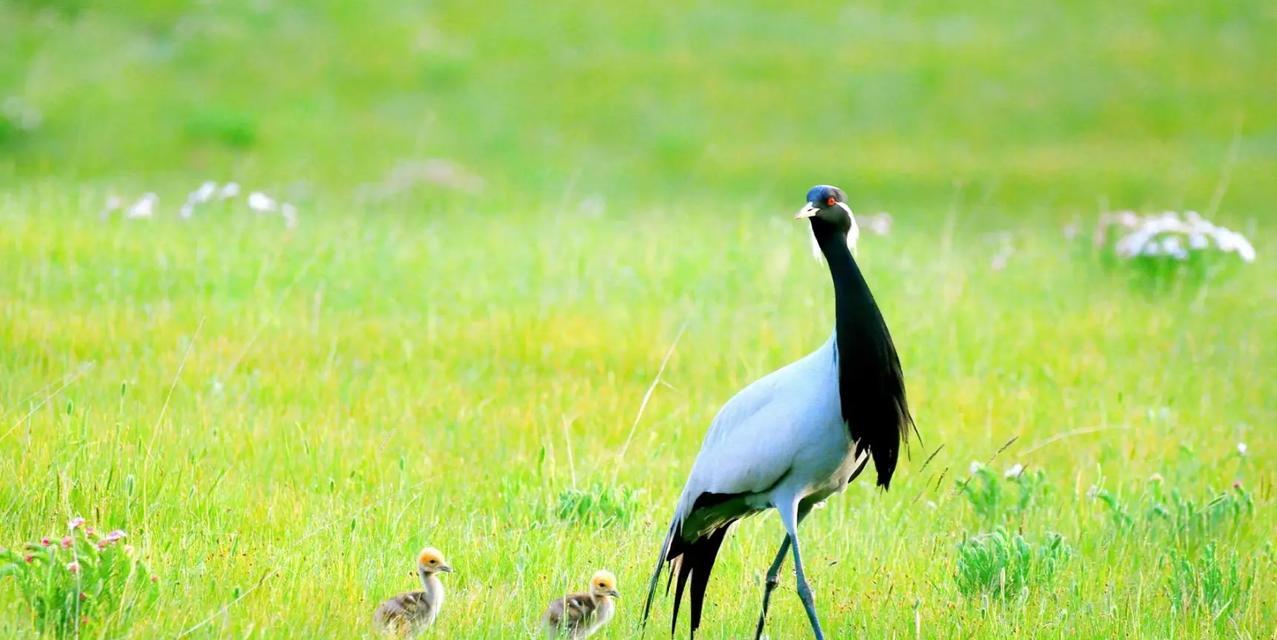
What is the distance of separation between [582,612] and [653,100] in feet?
55.7

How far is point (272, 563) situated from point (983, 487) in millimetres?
2969

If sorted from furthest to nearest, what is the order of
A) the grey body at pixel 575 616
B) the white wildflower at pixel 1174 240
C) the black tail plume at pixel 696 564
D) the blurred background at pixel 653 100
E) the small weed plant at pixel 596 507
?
1. the blurred background at pixel 653 100
2. the white wildflower at pixel 1174 240
3. the small weed plant at pixel 596 507
4. the black tail plume at pixel 696 564
5. the grey body at pixel 575 616

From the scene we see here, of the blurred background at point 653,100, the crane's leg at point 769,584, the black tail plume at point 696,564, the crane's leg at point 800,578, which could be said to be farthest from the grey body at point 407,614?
the blurred background at point 653,100

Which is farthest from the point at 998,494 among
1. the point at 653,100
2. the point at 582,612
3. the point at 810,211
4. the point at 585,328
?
the point at 653,100

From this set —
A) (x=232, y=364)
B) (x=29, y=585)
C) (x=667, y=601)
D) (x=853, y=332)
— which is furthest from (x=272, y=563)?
(x=232, y=364)

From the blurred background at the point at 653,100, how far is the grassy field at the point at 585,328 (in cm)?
9

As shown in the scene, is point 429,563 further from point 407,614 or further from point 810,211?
point 810,211

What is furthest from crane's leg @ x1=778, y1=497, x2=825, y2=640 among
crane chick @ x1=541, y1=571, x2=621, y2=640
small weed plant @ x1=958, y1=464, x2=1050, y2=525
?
small weed plant @ x1=958, y1=464, x2=1050, y2=525

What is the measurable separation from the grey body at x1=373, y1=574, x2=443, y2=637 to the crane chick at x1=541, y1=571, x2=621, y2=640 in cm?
37

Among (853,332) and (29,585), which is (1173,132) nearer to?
(853,332)

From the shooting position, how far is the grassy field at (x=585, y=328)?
514 centimetres

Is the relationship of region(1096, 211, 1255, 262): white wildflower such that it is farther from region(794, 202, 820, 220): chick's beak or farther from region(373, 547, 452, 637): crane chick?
region(373, 547, 452, 637): crane chick

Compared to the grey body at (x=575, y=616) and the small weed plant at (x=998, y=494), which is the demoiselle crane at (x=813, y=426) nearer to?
the grey body at (x=575, y=616)

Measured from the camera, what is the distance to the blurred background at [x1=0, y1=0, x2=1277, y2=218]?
59.6 feet
